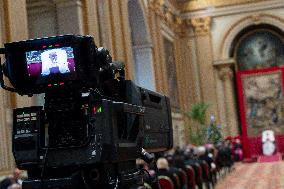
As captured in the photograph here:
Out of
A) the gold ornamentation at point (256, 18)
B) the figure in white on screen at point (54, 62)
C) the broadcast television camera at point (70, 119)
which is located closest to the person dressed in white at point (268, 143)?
the gold ornamentation at point (256, 18)

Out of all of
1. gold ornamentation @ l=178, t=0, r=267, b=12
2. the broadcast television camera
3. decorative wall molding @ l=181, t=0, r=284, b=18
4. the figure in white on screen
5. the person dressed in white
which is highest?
gold ornamentation @ l=178, t=0, r=267, b=12

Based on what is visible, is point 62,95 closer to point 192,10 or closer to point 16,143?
point 16,143

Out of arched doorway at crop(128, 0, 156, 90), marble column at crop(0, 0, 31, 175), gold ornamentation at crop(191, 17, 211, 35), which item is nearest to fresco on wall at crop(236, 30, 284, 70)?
gold ornamentation at crop(191, 17, 211, 35)

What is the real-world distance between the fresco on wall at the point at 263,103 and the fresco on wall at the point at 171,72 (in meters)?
3.52

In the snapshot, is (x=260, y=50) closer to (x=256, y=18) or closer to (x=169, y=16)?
(x=256, y=18)

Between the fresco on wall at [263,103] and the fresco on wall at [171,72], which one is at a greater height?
the fresco on wall at [171,72]

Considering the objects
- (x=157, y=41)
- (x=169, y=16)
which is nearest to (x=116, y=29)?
(x=157, y=41)

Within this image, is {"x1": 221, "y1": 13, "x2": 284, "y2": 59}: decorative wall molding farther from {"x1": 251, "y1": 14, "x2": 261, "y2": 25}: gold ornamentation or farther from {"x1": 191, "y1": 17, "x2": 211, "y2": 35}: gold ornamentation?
{"x1": 191, "y1": 17, "x2": 211, "y2": 35}: gold ornamentation

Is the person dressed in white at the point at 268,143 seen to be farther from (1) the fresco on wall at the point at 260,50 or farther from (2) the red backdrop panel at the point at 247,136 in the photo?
(1) the fresco on wall at the point at 260,50

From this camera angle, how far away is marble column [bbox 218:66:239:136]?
24531mm

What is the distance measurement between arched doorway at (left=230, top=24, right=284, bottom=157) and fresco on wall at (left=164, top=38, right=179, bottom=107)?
3345 millimetres

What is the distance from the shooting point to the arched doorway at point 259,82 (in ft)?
78.6

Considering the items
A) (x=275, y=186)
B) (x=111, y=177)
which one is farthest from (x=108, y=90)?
(x=275, y=186)

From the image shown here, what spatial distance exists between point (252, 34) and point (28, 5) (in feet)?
46.7
